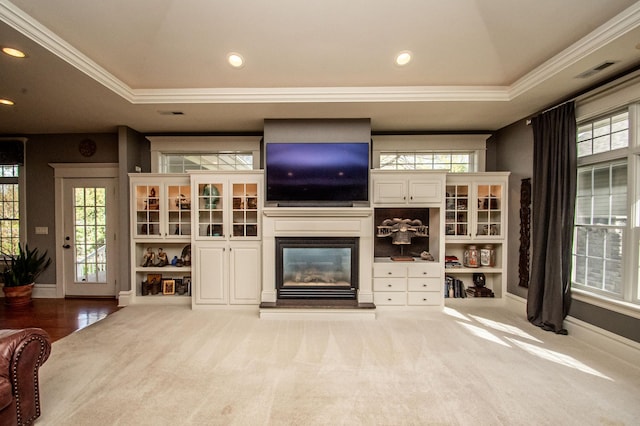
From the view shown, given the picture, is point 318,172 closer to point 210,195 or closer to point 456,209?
point 210,195

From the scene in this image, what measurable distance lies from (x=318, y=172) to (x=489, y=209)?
2.64m

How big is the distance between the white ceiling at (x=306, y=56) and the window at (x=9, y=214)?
1545mm

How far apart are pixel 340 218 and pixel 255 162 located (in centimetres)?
176

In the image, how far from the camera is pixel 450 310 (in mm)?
3957

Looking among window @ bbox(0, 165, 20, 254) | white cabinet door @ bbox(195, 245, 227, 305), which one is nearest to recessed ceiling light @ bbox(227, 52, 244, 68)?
white cabinet door @ bbox(195, 245, 227, 305)

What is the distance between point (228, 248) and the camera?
3.97 meters

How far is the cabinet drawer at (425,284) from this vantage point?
3895mm

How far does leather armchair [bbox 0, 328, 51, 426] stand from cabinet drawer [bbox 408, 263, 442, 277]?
146 inches

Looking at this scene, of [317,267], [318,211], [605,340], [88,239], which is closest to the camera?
[605,340]

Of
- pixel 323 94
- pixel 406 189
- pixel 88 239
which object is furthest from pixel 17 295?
pixel 406 189

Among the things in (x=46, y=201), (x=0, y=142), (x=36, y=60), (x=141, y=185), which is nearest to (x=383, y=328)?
(x=141, y=185)

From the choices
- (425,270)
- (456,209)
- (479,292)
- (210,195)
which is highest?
(210,195)

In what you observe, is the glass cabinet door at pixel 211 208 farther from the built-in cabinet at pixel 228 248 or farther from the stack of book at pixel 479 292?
the stack of book at pixel 479 292

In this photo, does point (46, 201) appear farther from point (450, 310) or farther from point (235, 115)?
point (450, 310)
